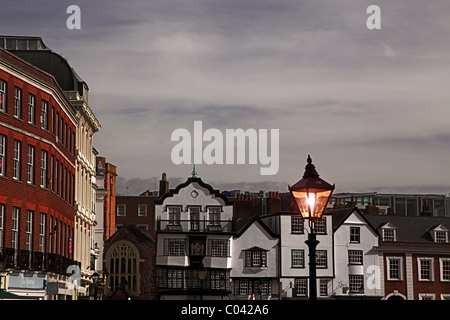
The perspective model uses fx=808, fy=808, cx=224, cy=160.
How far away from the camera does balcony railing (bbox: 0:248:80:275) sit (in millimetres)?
43500

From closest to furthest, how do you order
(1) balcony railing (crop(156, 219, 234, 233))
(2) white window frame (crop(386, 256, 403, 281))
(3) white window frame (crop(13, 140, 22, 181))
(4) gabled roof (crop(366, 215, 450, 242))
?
(3) white window frame (crop(13, 140, 22, 181)) → (1) balcony railing (crop(156, 219, 234, 233)) → (2) white window frame (crop(386, 256, 403, 281)) → (4) gabled roof (crop(366, 215, 450, 242))

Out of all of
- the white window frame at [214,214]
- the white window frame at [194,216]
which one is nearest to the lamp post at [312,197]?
the white window frame at [194,216]

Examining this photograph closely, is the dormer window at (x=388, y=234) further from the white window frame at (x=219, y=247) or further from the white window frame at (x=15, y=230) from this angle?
the white window frame at (x=15, y=230)

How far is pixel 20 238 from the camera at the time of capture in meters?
45.8

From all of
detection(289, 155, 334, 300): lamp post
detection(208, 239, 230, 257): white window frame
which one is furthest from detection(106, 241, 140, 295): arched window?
detection(289, 155, 334, 300): lamp post

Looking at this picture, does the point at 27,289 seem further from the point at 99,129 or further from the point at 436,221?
the point at 436,221

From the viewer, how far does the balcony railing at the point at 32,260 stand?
143 ft

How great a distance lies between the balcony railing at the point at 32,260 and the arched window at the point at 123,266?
36.5 meters

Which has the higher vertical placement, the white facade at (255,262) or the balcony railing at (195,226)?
the balcony railing at (195,226)

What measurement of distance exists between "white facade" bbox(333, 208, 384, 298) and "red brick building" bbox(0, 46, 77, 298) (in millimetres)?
34096

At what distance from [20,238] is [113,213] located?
196 feet

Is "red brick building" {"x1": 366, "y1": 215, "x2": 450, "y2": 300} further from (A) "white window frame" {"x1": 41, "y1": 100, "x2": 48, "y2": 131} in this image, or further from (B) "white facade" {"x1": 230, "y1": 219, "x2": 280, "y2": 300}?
(A) "white window frame" {"x1": 41, "y1": 100, "x2": 48, "y2": 131}

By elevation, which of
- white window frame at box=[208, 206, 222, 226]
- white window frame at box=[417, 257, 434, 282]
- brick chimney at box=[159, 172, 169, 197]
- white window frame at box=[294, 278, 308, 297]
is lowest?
white window frame at box=[294, 278, 308, 297]
